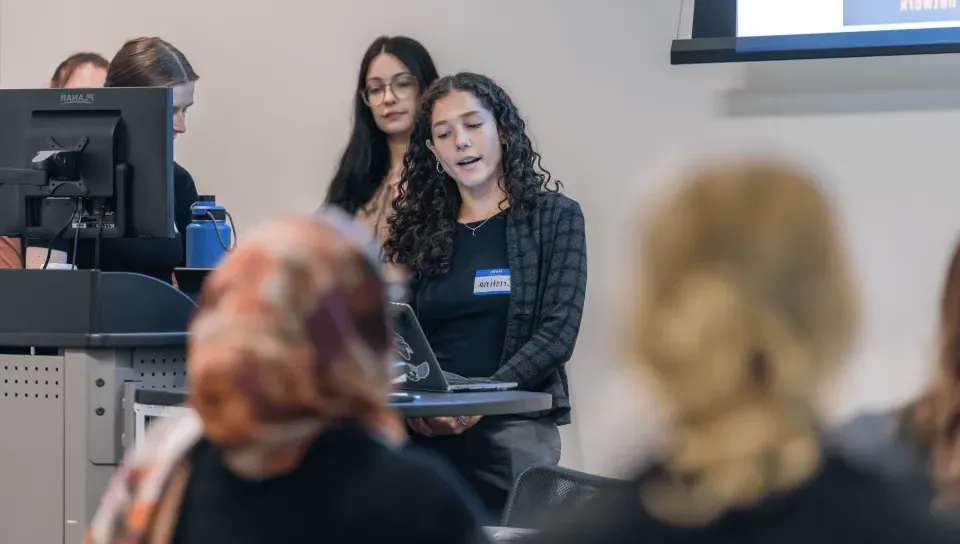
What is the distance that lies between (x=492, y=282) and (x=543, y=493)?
1141 millimetres

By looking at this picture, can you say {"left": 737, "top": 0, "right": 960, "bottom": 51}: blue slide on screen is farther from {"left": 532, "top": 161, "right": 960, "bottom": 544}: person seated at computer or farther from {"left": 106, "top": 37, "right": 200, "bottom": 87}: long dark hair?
{"left": 532, "top": 161, "right": 960, "bottom": 544}: person seated at computer

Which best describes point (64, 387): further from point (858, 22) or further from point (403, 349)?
point (858, 22)

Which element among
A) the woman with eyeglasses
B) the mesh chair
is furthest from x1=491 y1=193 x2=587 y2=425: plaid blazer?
the mesh chair

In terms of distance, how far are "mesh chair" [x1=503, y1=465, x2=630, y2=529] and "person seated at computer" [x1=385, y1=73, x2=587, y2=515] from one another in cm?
82

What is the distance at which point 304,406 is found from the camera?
928mm

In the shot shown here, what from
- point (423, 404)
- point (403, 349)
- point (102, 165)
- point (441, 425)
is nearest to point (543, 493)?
point (423, 404)

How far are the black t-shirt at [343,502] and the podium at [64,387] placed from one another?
53.2 inches

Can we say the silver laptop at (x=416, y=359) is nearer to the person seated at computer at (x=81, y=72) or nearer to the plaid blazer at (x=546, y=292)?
the plaid blazer at (x=546, y=292)

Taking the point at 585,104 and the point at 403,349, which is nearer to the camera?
the point at 403,349

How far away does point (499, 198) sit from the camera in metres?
→ 3.03

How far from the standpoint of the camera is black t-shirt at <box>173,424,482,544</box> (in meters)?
0.93

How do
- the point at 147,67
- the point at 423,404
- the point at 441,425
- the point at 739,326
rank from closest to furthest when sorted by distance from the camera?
the point at 739,326 → the point at 423,404 → the point at 441,425 → the point at 147,67

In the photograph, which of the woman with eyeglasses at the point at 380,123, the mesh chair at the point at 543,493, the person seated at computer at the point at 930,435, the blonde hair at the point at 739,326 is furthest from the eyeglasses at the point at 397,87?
the blonde hair at the point at 739,326

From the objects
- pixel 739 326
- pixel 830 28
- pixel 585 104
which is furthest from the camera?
pixel 585 104
